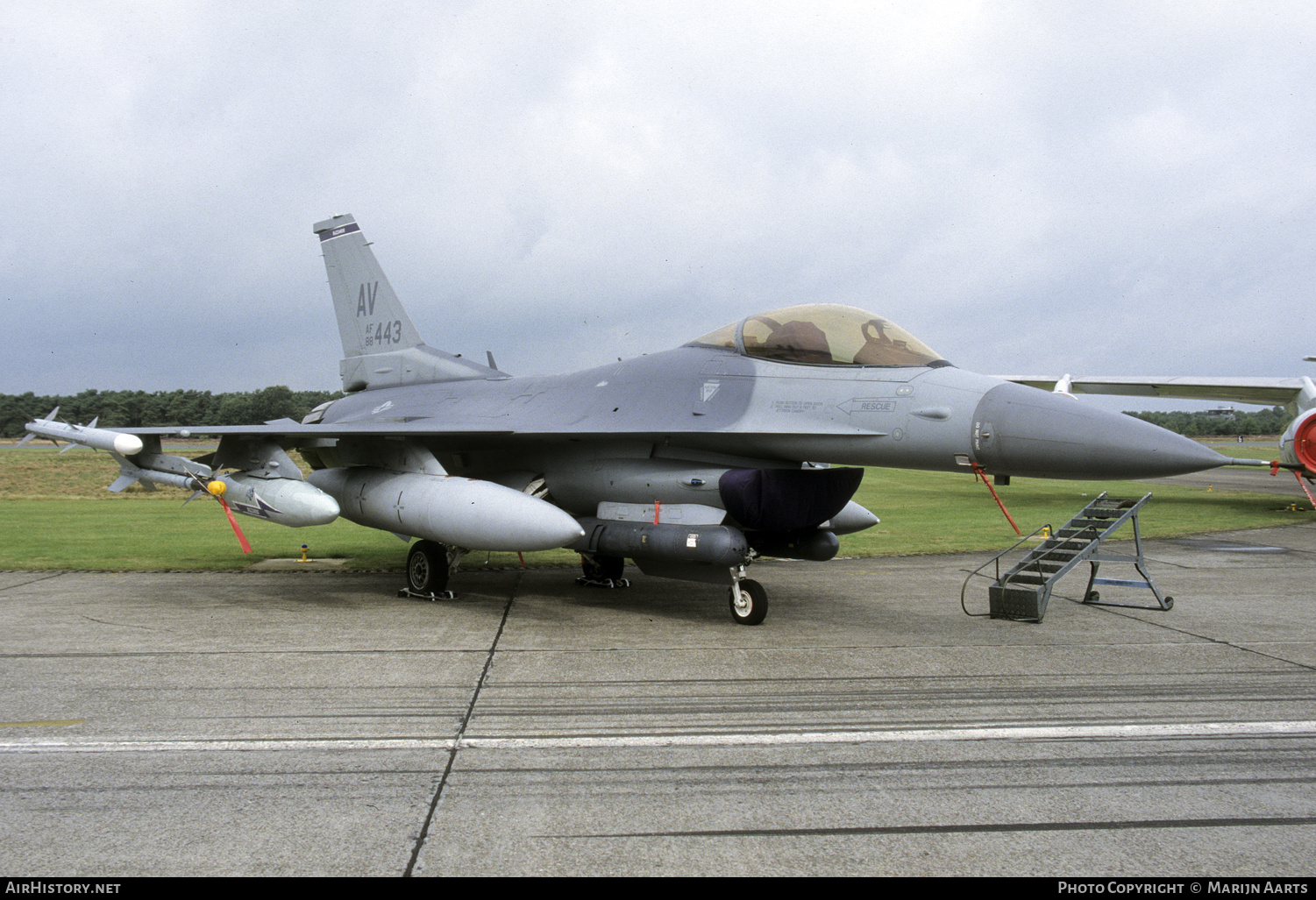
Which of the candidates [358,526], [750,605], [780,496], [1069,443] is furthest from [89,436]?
[358,526]

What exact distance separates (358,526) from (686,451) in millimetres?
14970

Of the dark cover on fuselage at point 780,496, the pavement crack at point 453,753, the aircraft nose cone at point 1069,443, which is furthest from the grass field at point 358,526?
the aircraft nose cone at point 1069,443

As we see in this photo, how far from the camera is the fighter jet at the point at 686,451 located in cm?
700

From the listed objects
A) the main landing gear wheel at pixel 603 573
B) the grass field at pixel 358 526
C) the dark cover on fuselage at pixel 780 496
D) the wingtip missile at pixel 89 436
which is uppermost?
the wingtip missile at pixel 89 436

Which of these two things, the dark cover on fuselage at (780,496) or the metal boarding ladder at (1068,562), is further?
the metal boarding ladder at (1068,562)

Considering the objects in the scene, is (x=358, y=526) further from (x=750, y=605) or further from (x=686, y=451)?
(x=750, y=605)

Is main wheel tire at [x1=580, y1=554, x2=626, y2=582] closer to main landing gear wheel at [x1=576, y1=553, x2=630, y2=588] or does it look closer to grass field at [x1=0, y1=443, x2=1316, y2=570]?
main landing gear wheel at [x1=576, y1=553, x2=630, y2=588]

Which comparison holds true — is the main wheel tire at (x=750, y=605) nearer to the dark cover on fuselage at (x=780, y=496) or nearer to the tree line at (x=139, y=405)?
the dark cover on fuselage at (x=780, y=496)

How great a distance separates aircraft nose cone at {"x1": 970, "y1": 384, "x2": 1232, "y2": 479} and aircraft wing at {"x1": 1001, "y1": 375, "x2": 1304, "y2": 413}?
13.8 meters

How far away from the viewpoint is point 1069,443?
6613 millimetres

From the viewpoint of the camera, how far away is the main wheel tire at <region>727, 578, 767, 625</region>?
8133 millimetres

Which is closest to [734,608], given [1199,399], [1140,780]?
[1140,780]

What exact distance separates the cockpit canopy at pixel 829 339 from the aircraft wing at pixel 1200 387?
1315 centimetres

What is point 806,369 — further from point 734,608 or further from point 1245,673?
point 1245,673
